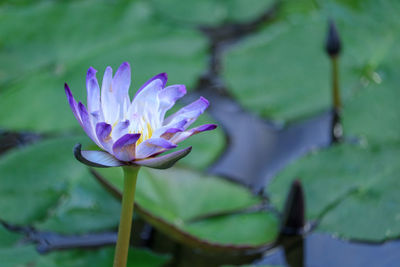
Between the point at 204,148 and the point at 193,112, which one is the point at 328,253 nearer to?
the point at 204,148

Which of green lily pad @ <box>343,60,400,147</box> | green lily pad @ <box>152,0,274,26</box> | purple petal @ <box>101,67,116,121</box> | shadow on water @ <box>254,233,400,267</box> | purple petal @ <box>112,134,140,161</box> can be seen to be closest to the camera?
purple petal @ <box>112,134,140,161</box>

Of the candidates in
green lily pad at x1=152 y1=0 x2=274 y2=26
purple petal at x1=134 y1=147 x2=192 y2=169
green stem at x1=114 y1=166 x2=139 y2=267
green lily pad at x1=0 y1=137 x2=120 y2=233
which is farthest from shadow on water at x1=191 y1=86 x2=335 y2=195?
purple petal at x1=134 y1=147 x2=192 y2=169

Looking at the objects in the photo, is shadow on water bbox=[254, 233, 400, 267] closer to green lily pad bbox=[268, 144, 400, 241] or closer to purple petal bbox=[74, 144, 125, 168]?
green lily pad bbox=[268, 144, 400, 241]

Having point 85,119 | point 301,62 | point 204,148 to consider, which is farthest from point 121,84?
point 301,62

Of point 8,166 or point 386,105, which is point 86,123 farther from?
point 386,105

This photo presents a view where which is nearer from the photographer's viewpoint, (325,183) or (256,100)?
(325,183)

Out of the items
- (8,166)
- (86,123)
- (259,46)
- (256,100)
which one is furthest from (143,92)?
(259,46)
